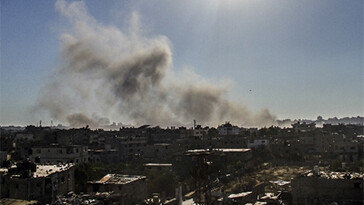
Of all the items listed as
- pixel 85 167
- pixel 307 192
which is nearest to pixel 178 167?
pixel 85 167

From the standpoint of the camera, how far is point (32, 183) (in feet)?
89.2

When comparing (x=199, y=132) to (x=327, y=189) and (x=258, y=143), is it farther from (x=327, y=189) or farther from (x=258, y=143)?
(x=327, y=189)

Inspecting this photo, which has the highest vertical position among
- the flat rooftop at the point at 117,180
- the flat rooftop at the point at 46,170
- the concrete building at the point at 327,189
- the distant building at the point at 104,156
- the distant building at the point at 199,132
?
the distant building at the point at 199,132

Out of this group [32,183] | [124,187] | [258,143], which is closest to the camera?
[32,183]

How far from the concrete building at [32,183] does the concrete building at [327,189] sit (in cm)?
1757

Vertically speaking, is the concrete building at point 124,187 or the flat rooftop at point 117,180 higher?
the flat rooftop at point 117,180

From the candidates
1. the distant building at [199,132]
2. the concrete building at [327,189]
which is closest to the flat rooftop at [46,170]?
the concrete building at [327,189]

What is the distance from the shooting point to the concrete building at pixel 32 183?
27.2 m

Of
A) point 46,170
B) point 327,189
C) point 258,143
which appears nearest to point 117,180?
point 46,170

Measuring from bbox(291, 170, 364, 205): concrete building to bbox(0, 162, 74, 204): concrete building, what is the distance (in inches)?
692

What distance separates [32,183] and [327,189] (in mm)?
20850

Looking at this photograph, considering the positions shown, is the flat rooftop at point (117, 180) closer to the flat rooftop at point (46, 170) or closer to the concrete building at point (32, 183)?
the concrete building at point (32, 183)

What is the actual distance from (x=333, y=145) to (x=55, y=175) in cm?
4510

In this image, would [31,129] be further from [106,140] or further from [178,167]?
[178,167]
